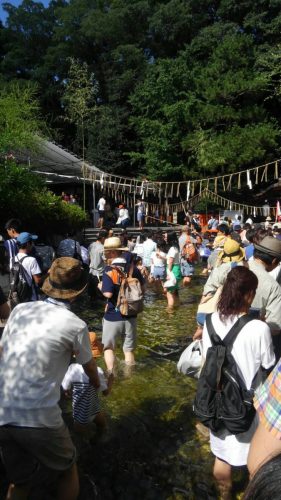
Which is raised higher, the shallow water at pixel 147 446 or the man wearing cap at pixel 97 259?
the man wearing cap at pixel 97 259

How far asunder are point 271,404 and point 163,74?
31.2 m

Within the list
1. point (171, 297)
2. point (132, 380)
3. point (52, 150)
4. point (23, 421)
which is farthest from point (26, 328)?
point (52, 150)

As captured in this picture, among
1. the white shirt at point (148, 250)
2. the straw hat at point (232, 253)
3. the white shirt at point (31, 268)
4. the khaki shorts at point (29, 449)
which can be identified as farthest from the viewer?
the white shirt at point (148, 250)

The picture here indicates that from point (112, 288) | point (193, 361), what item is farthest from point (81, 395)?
point (112, 288)

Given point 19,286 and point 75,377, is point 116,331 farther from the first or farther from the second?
point 75,377

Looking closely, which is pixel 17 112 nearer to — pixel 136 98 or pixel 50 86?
pixel 136 98

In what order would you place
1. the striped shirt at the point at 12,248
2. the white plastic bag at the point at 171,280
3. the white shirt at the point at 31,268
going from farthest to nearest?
the white plastic bag at the point at 171,280, the striped shirt at the point at 12,248, the white shirt at the point at 31,268

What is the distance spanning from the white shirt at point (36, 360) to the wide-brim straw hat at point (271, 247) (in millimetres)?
2041

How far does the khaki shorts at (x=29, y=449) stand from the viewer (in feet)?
8.11

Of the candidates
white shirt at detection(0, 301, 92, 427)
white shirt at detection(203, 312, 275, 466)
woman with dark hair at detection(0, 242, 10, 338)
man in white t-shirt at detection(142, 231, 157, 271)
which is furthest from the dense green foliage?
white shirt at detection(0, 301, 92, 427)

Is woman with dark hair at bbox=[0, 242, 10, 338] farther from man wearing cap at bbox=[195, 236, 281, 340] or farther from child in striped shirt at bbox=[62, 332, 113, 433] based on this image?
man wearing cap at bbox=[195, 236, 281, 340]

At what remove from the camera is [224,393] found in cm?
281

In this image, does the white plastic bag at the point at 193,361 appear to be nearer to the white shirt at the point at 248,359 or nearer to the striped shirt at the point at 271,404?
the white shirt at the point at 248,359

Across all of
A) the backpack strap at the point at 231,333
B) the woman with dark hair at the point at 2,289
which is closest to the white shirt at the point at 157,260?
the woman with dark hair at the point at 2,289
